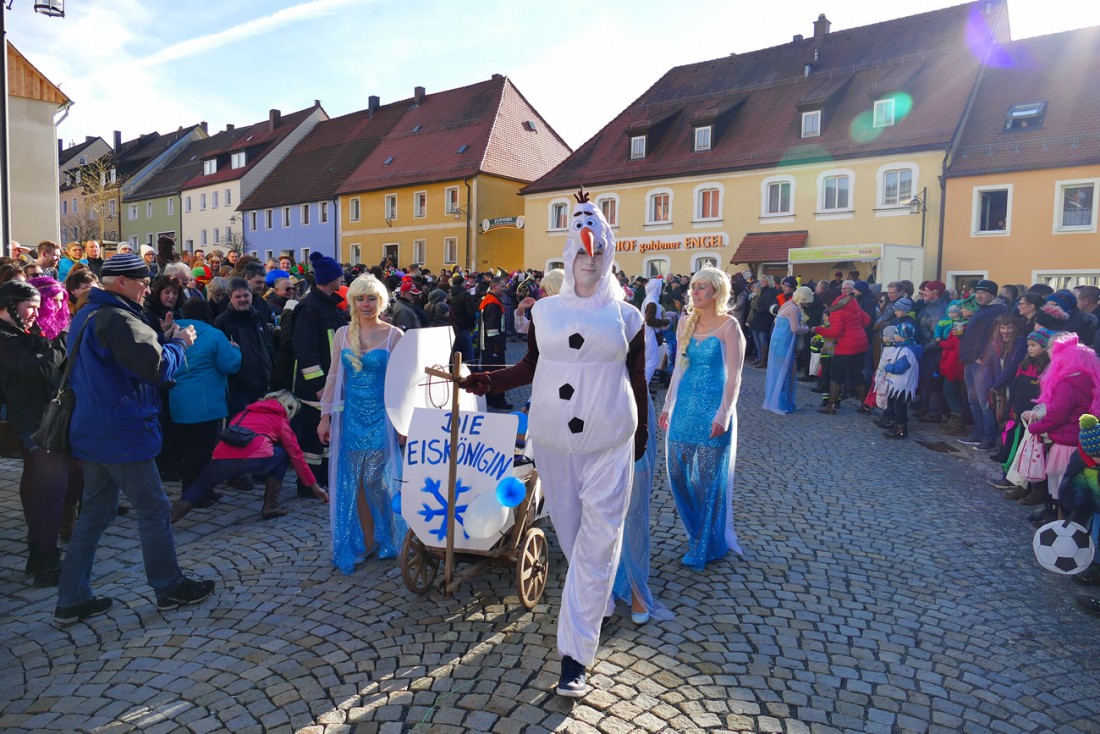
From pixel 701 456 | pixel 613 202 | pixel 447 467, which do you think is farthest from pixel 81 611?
pixel 613 202

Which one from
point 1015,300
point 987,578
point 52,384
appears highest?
point 1015,300

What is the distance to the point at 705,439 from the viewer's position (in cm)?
529

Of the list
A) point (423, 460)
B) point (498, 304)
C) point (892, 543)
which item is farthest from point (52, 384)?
point (498, 304)

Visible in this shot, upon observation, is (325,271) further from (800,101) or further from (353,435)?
(800,101)

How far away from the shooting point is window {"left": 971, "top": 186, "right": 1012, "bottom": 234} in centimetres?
2462

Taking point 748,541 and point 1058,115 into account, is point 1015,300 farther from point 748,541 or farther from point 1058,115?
point 1058,115

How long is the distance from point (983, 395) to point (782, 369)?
9.46 ft

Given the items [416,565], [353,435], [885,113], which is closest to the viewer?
[416,565]

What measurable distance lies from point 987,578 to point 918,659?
1599 mm

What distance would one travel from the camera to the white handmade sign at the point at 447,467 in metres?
4.42

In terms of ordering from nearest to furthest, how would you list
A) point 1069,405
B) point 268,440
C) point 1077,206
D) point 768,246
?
point 1069,405 < point 268,440 < point 1077,206 < point 768,246

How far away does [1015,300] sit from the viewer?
34.6 feet

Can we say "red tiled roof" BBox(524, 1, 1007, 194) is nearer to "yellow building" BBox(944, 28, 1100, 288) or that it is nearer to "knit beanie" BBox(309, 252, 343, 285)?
"yellow building" BBox(944, 28, 1100, 288)

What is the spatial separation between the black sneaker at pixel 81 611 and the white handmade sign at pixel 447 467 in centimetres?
179
